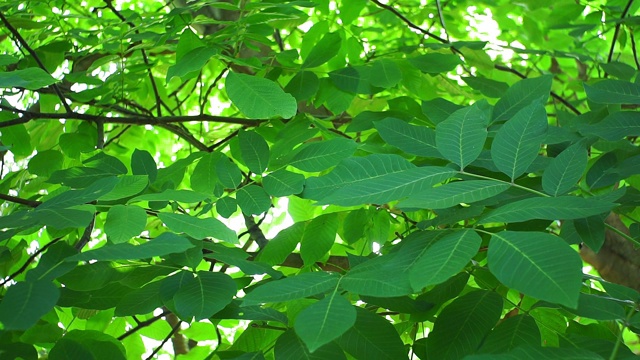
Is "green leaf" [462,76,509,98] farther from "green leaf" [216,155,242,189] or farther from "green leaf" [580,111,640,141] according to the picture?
"green leaf" [216,155,242,189]

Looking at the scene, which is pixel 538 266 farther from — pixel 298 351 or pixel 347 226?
pixel 347 226

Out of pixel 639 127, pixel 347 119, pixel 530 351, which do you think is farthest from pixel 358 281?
pixel 347 119

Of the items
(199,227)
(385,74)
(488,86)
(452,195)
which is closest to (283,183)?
(199,227)

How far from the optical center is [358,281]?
663 millimetres

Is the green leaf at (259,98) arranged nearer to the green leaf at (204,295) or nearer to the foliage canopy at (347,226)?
the foliage canopy at (347,226)

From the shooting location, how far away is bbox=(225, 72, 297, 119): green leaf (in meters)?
1.00

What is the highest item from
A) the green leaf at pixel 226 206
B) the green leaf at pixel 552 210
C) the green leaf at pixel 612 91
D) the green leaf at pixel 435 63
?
the green leaf at pixel 552 210

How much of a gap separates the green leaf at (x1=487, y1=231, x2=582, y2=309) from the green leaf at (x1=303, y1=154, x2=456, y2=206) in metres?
0.14

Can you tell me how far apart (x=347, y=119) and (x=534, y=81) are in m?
0.80

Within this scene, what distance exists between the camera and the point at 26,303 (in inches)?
23.8

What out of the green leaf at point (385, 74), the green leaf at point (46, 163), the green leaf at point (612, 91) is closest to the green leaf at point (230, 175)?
the green leaf at point (385, 74)

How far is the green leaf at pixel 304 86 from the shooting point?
4.38 feet

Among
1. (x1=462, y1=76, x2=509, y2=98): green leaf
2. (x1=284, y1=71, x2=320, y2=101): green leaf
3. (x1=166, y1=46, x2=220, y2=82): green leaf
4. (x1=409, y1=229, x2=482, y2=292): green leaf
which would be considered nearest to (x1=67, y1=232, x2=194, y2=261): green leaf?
(x1=409, y1=229, x2=482, y2=292): green leaf

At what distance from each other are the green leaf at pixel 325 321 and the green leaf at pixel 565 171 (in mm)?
304
